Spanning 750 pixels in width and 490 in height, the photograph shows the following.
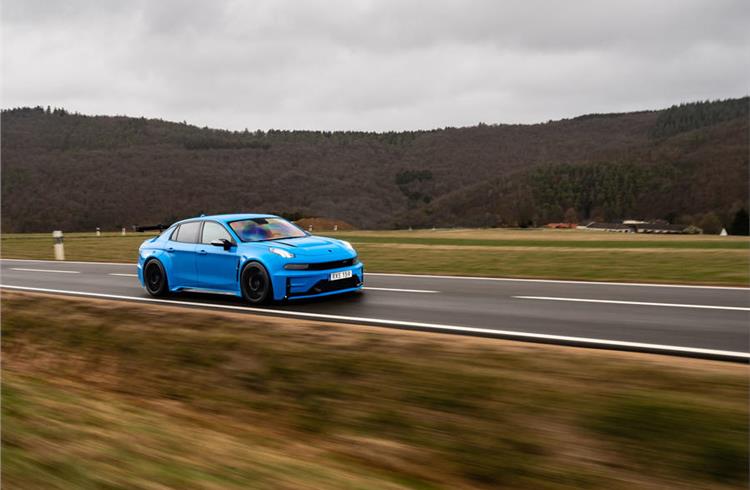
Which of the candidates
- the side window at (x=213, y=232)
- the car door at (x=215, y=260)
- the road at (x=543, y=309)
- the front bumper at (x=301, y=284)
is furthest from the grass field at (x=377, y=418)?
the side window at (x=213, y=232)

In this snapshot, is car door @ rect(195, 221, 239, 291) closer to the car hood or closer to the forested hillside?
the car hood

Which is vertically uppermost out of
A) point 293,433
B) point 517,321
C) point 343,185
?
point 343,185

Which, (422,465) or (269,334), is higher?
(269,334)

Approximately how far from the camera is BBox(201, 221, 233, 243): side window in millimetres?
10875

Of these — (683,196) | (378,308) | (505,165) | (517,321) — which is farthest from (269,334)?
(505,165)

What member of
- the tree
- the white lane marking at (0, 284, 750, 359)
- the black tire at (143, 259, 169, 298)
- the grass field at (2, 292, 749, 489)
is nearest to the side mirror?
the white lane marking at (0, 284, 750, 359)

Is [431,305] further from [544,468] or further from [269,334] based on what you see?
[544,468]

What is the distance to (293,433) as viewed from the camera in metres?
5.82

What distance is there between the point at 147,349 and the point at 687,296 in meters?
7.74

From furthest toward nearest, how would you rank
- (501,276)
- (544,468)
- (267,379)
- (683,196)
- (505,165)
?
(505,165) < (683,196) < (501,276) < (267,379) < (544,468)

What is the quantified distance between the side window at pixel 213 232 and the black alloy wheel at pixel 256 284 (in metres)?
0.83

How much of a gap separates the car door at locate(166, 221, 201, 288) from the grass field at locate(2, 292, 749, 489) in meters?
3.36

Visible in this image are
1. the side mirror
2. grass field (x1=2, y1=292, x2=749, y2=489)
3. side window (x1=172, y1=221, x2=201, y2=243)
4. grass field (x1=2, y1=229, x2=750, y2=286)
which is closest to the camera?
grass field (x1=2, y1=292, x2=749, y2=489)

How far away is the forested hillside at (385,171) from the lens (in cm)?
10800
